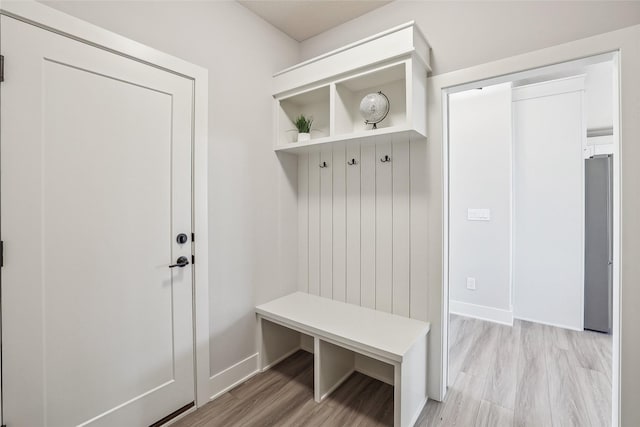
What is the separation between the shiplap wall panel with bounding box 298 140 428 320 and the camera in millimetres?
2014

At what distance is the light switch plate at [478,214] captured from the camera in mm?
3318

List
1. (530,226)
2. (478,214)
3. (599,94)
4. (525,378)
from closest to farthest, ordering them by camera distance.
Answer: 1. (525,378)
2. (530,226)
3. (478,214)
4. (599,94)

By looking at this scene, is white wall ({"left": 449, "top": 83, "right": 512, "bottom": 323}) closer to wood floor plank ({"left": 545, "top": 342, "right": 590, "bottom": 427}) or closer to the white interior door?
wood floor plank ({"left": 545, "top": 342, "right": 590, "bottom": 427})

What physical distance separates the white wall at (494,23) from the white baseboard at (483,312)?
8.72 ft

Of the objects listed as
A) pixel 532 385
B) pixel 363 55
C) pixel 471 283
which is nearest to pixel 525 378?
pixel 532 385

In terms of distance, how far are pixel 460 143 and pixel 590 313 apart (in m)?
2.18

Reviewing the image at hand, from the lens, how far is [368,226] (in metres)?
2.23

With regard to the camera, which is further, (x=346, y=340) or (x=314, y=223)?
(x=314, y=223)

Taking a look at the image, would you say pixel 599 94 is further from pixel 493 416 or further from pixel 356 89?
pixel 493 416

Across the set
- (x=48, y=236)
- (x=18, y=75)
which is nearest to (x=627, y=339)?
(x=48, y=236)

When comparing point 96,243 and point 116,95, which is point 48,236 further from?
point 116,95

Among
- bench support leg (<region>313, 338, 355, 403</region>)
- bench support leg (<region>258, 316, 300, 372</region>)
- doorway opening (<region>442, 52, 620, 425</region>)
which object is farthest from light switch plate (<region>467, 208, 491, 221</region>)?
bench support leg (<region>258, 316, 300, 372</region>)

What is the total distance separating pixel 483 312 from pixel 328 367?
221cm

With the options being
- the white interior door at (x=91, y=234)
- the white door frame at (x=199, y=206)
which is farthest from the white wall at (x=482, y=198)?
the white interior door at (x=91, y=234)
